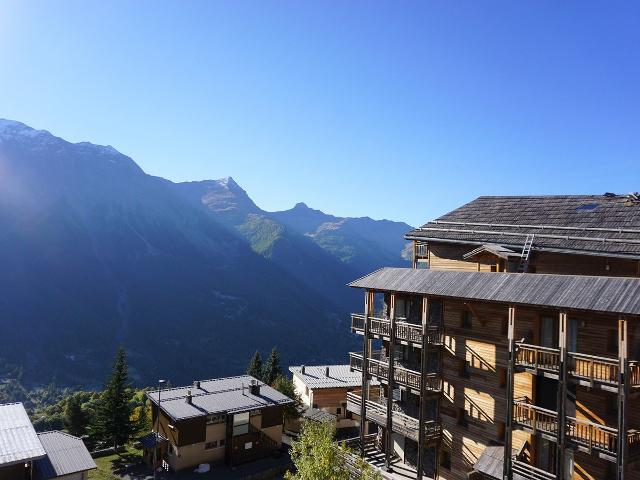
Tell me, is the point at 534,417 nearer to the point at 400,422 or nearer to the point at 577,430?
the point at 577,430

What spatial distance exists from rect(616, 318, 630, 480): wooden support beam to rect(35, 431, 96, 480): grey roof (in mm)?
35852

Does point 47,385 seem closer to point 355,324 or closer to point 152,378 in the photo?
point 152,378

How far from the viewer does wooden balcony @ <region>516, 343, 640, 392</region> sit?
22109mm

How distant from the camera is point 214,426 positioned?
46.7 meters

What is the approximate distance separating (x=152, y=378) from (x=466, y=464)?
17951cm

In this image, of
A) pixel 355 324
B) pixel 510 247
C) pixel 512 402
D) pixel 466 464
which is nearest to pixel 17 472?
pixel 355 324

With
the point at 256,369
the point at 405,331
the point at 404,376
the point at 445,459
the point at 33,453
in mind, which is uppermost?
the point at 405,331

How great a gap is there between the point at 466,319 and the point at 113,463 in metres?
Answer: 39.0

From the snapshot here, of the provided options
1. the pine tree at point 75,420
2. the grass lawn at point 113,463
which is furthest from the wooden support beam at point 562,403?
the pine tree at point 75,420

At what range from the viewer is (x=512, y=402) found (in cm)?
2506

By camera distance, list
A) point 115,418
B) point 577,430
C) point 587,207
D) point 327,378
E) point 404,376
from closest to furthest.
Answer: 1. point 577,430
2. point 587,207
3. point 404,376
4. point 115,418
5. point 327,378

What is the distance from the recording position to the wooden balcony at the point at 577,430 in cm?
2166

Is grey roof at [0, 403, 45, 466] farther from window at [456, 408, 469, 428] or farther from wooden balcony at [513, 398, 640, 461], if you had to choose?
wooden balcony at [513, 398, 640, 461]

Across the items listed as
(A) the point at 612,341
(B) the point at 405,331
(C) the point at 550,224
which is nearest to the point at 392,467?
(B) the point at 405,331
